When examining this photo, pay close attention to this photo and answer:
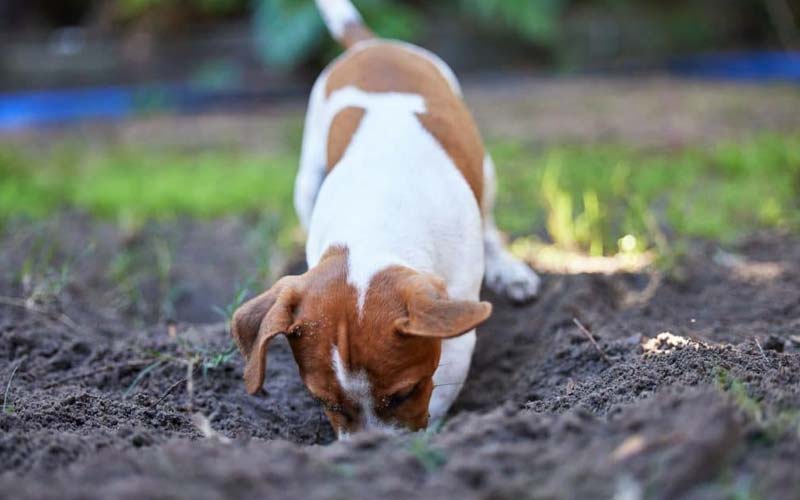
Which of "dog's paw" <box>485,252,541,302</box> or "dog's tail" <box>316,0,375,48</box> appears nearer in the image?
"dog's paw" <box>485,252,541,302</box>

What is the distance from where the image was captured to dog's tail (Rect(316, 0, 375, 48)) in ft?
19.6

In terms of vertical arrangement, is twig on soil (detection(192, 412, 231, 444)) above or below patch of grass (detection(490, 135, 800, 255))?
above

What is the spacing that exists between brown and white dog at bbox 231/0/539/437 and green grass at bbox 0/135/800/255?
108 centimetres

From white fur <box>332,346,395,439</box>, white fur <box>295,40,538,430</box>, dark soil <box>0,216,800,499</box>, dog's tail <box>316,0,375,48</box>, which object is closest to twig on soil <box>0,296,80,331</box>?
dark soil <box>0,216,800,499</box>

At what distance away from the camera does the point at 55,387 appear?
3658 millimetres

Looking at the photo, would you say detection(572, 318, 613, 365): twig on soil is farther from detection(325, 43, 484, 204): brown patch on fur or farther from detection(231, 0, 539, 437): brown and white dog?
detection(325, 43, 484, 204): brown patch on fur

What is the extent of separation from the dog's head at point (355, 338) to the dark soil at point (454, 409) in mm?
212

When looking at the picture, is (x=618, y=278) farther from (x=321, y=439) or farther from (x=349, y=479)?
(x=349, y=479)

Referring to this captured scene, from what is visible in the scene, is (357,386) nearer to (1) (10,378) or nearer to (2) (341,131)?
(1) (10,378)

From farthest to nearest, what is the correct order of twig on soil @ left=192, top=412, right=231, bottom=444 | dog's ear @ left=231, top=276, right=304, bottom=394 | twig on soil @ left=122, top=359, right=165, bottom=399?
twig on soil @ left=122, top=359, right=165, bottom=399, dog's ear @ left=231, top=276, right=304, bottom=394, twig on soil @ left=192, top=412, right=231, bottom=444

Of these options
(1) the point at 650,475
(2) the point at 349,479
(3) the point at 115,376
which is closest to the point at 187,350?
(3) the point at 115,376

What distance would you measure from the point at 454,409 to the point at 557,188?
3119 mm

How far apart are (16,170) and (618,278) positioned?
5072 mm

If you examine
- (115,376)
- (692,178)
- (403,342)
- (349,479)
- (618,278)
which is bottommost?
(692,178)
